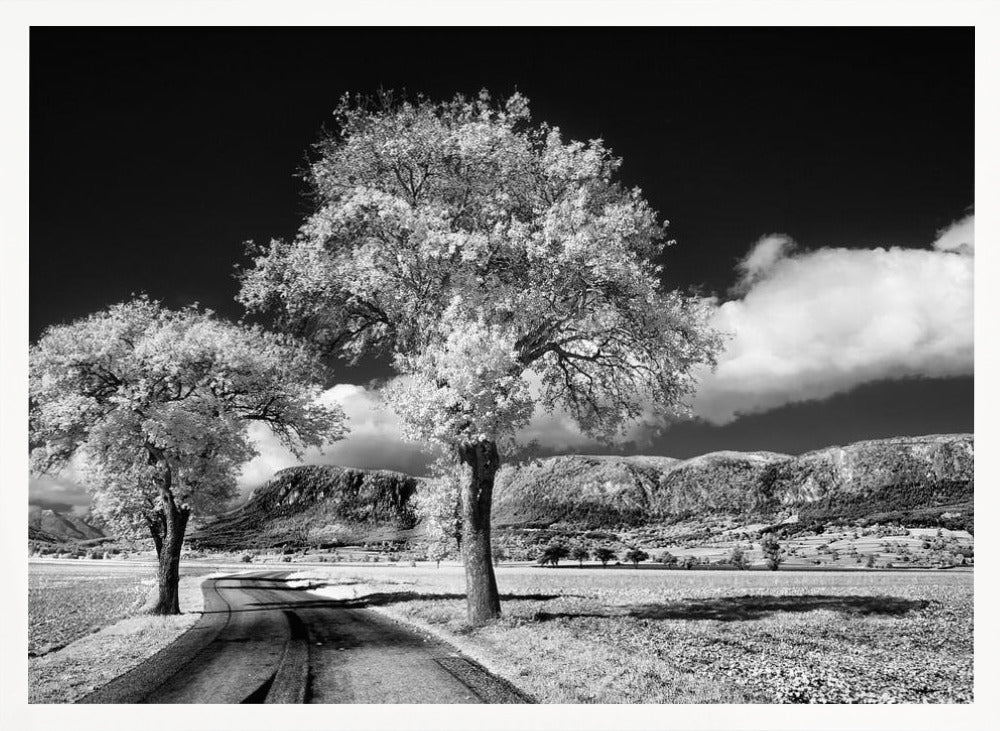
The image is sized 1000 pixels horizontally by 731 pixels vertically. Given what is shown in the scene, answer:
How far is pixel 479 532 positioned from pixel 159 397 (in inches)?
353

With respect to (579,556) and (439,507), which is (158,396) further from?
(579,556)

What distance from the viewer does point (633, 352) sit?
1544cm

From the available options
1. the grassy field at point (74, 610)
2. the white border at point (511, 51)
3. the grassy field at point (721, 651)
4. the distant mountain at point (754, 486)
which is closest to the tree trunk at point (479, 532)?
the grassy field at point (721, 651)

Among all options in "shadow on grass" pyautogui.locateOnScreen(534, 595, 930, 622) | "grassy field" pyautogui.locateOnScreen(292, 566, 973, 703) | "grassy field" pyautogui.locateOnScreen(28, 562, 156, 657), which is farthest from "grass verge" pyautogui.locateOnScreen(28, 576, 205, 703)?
"shadow on grass" pyautogui.locateOnScreen(534, 595, 930, 622)

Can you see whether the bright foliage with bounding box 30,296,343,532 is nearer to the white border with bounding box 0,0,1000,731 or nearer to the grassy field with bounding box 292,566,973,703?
the white border with bounding box 0,0,1000,731

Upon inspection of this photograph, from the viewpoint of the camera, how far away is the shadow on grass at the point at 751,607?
16.0m

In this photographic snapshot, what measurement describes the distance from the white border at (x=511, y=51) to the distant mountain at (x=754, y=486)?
3.90 meters

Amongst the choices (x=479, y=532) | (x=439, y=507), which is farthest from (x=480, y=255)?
(x=439, y=507)

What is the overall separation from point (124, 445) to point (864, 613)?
18508 mm

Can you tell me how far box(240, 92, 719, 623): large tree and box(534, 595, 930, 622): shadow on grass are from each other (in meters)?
3.99

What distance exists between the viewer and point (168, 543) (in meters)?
19.0
